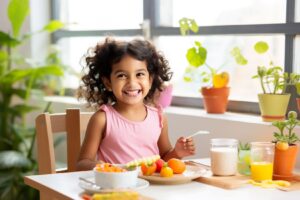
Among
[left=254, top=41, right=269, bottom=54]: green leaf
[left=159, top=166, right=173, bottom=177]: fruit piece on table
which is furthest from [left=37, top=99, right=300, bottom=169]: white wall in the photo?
[left=159, top=166, right=173, bottom=177]: fruit piece on table

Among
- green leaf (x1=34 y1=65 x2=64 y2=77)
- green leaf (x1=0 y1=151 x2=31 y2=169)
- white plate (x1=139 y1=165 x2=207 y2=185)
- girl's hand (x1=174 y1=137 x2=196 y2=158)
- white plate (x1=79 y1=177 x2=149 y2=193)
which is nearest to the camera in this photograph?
white plate (x1=79 y1=177 x2=149 y2=193)

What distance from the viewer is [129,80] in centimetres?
218

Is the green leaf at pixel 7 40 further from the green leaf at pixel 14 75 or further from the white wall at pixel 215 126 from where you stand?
the white wall at pixel 215 126

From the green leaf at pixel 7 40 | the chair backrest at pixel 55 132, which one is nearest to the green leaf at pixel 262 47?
the chair backrest at pixel 55 132

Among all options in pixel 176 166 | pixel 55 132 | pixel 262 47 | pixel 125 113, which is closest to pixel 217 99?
pixel 262 47

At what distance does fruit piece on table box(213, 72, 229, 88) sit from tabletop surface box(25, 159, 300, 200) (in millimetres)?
1095

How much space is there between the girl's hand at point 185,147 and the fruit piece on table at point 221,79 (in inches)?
32.9

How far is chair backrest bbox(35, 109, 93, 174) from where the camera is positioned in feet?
7.29

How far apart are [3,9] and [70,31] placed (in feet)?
1.58

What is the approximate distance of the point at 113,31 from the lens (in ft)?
12.3

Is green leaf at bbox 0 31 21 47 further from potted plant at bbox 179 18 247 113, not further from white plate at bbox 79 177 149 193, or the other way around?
white plate at bbox 79 177 149 193

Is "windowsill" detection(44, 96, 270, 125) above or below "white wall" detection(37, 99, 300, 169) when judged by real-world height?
above

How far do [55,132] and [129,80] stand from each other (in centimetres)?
41

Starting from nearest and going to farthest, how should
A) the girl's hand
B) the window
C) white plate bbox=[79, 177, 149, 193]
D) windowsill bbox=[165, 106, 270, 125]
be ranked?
1. white plate bbox=[79, 177, 149, 193]
2. the girl's hand
3. windowsill bbox=[165, 106, 270, 125]
4. the window
